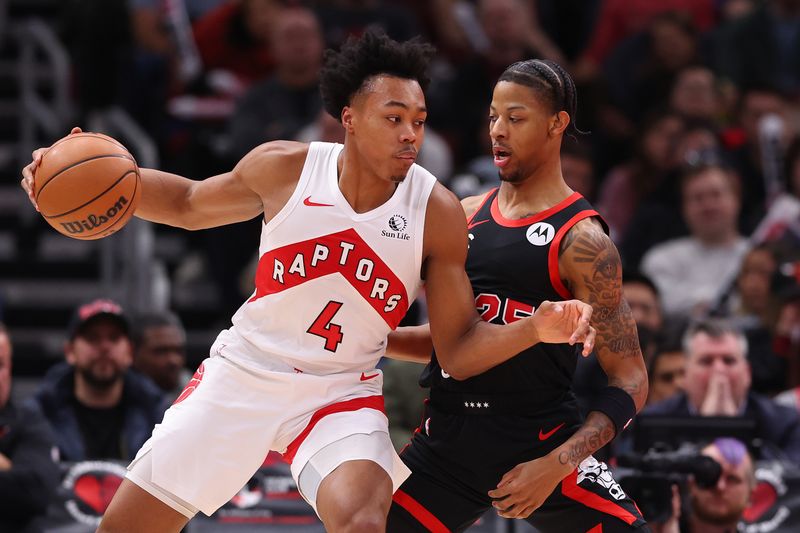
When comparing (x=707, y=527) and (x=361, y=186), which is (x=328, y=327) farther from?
(x=707, y=527)

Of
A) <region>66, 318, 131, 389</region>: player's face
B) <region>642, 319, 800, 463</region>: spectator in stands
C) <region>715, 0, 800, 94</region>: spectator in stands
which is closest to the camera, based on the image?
<region>642, 319, 800, 463</region>: spectator in stands

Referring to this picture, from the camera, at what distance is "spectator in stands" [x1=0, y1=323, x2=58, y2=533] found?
22.7 feet

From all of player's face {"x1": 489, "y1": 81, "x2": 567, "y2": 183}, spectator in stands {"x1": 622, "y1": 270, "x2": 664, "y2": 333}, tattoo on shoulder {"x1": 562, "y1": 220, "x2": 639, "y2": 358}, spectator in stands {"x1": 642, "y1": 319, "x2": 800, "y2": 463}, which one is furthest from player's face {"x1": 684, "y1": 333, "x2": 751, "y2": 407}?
player's face {"x1": 489, "y1": 81, "x2": 567, "y2": 183}

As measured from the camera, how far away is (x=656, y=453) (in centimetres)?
661

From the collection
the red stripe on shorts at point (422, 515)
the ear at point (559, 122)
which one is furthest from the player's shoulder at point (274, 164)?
the red stripe on shorts at point (422, 515)

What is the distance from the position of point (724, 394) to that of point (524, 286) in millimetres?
3016

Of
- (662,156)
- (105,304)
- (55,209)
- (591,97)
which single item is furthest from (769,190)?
(55,209)

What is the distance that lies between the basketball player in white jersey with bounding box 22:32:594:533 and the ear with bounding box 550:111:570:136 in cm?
48

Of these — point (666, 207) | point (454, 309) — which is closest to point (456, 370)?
point (454, 309)

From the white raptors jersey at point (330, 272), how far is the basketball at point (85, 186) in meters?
0.58

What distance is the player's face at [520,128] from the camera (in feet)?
17.3

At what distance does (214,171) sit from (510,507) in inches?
248

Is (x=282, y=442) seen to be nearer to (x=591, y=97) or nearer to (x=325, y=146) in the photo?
(x=325, y=146)

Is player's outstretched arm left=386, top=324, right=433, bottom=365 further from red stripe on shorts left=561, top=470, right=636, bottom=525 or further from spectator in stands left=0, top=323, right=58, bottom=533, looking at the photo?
spectator in stands left=0, top=323, right=58, bottom=533
